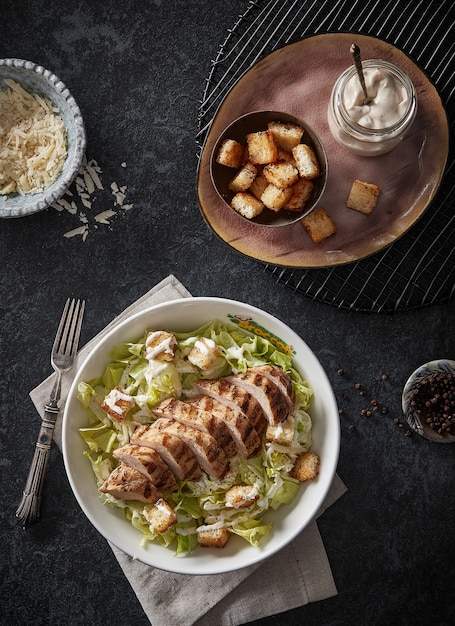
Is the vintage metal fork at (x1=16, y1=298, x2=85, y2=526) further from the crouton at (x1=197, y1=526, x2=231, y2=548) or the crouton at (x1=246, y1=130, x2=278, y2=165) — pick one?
the crouton at (x1=246, y1=130, x2=278, y2=165)

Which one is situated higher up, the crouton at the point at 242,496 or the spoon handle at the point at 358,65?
the spoon handle at the point at 358,65

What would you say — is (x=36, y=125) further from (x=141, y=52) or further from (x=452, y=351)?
(x=452, y=351)

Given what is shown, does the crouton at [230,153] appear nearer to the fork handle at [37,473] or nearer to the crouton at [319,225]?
the crouton at [319,225]

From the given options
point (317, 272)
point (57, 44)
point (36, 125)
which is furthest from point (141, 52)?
point (317, 272)

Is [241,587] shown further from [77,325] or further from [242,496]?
[77,325]

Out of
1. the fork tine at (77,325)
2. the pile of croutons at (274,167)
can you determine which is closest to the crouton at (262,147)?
the pile of croutons at (274,167)

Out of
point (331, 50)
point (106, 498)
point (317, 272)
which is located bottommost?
point (106, 498)

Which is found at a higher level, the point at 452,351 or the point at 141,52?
the point at 141,52

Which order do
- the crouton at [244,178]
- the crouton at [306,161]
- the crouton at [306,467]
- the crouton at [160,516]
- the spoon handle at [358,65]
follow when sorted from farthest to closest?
the crouton at [244,178] < the crouton at [306,161] < the crouton at [306,467] < the crouton at [160,516] < the spoon handle at [358,65]
